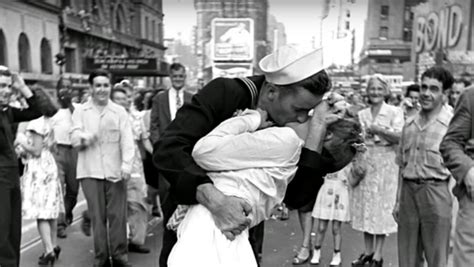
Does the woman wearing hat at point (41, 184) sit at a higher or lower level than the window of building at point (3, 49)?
lower

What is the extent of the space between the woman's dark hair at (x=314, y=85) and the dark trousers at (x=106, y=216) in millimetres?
3826

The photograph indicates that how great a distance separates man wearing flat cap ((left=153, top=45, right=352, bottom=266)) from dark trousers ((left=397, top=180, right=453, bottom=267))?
7.67 ft

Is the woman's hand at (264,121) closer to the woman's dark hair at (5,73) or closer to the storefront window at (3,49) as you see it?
the woman's dark hair at (5,73)

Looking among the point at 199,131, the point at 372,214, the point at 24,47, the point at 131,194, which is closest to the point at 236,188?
Result: the point at 199,131

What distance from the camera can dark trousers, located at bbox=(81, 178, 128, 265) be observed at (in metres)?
5.21

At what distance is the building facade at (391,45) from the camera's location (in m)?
37.7

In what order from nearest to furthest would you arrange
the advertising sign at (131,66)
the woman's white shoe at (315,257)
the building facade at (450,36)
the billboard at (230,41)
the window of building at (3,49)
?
the woman's white shoe at (315,257) → the billboard at (230,41) → the window of building at (3,49) → the advertising sign at (131,66) → the building facade at (450,36)

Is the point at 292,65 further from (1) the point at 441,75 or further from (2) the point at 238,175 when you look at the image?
(1) the point at 441,75

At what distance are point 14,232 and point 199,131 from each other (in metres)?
2.88

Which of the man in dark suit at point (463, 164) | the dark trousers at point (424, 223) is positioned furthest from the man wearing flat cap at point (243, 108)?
the dark trousers at point (424, 223)

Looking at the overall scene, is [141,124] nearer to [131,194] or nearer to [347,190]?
[131,194]

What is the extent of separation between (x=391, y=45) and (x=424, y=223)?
1701 inches

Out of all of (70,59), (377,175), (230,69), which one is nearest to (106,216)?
(377,175)

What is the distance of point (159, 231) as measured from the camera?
23.0 ft
